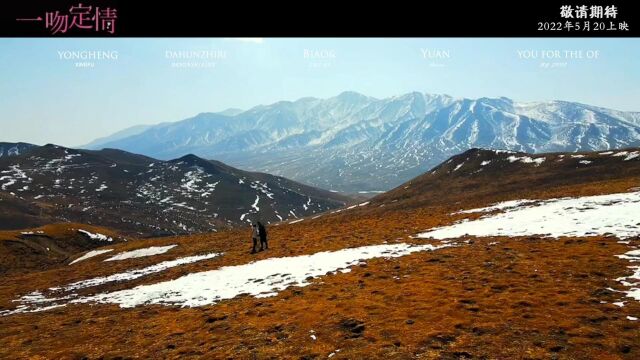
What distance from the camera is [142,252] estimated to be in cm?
5066

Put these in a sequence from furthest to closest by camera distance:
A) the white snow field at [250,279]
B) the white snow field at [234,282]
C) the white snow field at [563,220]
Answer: the white snow field at [563,220] → the white snow field at [234,282] → the white snow field at [250,279]

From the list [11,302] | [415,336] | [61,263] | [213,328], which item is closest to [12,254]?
[61,263]

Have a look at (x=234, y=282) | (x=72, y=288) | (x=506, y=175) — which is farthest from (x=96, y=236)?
(x=506, y=175)

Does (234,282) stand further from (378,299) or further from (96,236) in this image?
(96,236)

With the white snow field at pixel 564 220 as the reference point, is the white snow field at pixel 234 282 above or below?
below

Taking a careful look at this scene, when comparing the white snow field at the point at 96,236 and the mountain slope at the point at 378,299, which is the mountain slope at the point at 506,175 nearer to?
the mountain slope at the point at 378,299

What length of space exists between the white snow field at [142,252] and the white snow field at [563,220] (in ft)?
117

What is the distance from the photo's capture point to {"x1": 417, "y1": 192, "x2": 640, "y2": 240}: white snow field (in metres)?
25.7

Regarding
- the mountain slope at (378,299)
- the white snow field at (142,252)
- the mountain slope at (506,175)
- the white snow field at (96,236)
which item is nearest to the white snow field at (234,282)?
the mountain slope at (378,299)

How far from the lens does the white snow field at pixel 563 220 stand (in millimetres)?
25719

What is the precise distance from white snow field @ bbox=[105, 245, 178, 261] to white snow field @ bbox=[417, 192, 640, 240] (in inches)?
1398

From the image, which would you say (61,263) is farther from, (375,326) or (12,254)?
(375,326)
